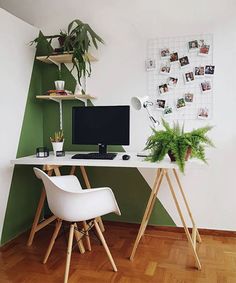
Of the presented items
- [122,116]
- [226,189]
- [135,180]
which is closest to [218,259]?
[226,189]

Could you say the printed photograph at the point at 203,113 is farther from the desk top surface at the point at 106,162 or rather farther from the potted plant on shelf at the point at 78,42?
the potted plant on shelf at the point at 78,42

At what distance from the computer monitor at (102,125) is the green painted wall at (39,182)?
31 cm

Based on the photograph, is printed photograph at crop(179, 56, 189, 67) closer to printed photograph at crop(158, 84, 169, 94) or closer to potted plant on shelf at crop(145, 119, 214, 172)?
printed photograph at crop(158, 84, 169, 94)

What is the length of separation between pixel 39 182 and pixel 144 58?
1.73 meters

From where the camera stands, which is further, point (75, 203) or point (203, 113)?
point (203, 113)

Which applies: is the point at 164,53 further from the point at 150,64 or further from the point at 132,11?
the point at 132,11

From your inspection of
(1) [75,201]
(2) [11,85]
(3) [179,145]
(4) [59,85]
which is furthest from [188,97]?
(2) [11,85]

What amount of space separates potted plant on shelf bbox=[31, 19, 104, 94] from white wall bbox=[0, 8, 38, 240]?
0.19 m

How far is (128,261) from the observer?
92.0 inches

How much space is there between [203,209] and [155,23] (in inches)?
74.2

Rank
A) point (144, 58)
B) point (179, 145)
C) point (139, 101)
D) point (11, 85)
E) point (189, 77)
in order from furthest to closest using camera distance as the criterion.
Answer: point (144, 58) → point (189, 77) → point (11, 85) → point (139, 101) → point (179, 145)

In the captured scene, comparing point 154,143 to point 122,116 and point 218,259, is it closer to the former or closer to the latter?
point 122,116

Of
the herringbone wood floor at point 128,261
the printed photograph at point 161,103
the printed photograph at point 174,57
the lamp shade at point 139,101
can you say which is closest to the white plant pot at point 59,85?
the lamp shade at point 139,101

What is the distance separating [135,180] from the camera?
9.92ft
